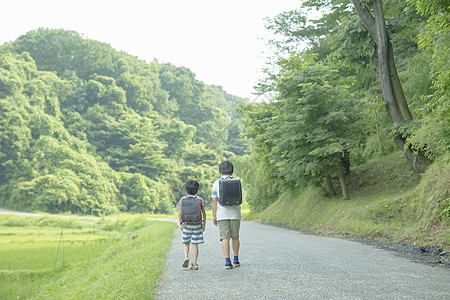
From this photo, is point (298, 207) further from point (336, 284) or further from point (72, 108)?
point (72, 108)

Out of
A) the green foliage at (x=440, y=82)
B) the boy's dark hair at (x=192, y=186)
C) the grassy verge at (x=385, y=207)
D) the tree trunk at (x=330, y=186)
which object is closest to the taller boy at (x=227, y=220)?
the boy's dark hair at (x=192, y=186)

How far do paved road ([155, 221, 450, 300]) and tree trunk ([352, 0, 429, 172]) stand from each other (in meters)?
7.92

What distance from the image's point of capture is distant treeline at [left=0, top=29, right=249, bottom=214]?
52.8 m

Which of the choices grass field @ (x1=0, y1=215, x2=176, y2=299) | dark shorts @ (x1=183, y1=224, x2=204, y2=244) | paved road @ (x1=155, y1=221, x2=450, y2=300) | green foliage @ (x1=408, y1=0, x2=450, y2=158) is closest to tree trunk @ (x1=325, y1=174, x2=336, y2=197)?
grass field @ (x1=0, y1=215, x2=176, y2=299)

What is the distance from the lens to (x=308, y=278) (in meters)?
6.15

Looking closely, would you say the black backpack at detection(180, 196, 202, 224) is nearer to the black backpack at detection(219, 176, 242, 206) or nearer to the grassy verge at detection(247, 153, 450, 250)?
the black backpack at detection(219, 176, 242, 206)

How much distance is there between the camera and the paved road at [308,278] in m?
5.22

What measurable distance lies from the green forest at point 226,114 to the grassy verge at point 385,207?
1.59ft

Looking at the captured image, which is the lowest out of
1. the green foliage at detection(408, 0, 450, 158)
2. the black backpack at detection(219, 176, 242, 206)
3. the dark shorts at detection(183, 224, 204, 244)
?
the dark shorts at detection(183, 224, 204, 244)

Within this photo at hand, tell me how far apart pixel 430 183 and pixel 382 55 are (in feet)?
19.1

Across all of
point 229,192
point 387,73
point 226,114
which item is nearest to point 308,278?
point 229,192

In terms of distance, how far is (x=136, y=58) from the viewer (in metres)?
92.9

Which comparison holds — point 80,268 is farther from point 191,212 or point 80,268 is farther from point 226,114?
point 226,114

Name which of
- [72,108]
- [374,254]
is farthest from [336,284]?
[72,108]
